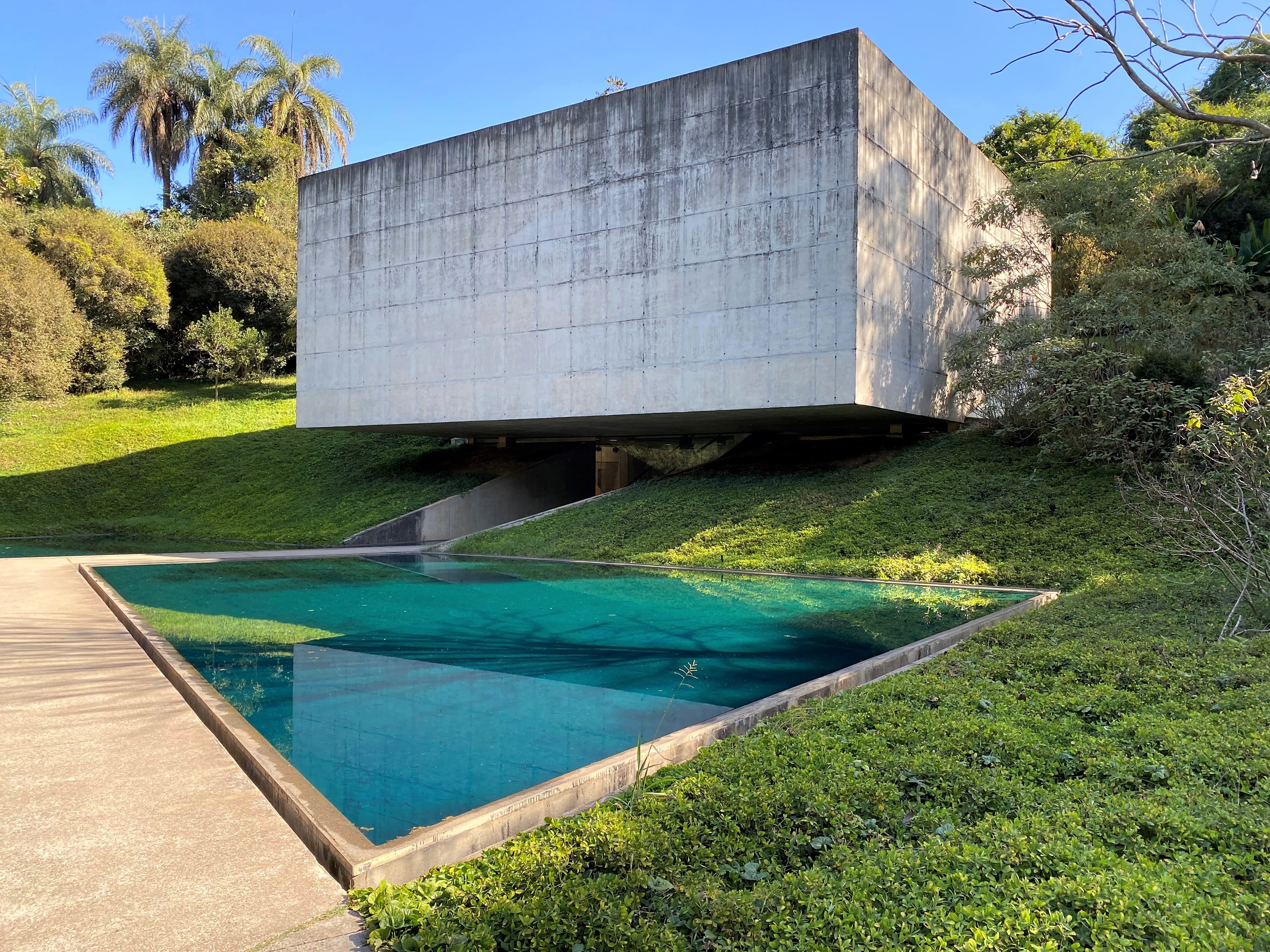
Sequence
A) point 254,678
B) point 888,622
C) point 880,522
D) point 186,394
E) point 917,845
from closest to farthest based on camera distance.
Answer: point 917,845
point 254,678
point 888,622
point 880,522
point 186,394

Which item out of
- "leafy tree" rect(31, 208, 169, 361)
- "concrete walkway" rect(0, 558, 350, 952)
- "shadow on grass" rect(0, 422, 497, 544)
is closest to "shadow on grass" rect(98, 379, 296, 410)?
"leafy tree" rect(31, 208, 169, 361)

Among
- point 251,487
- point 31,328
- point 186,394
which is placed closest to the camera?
point 251,487

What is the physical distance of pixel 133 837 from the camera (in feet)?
9.87

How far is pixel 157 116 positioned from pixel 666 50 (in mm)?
29956

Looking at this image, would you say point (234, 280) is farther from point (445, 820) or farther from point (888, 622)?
point (445, 820)

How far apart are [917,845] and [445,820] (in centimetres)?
179

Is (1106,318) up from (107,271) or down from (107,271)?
down

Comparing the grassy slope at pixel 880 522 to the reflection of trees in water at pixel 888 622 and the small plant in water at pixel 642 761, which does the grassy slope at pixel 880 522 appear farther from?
the small plant in water at pixel 642 761

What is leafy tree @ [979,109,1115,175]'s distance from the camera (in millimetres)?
24719

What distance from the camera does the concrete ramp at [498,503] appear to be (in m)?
18.2

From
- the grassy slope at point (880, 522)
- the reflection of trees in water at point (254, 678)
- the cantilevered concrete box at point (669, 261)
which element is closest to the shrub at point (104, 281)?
the cantilevered concrete box at point (669, 261)

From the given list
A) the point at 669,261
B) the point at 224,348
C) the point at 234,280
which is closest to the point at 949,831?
the point at 669,261

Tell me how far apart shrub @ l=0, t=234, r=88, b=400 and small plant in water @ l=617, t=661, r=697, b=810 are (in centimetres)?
2552

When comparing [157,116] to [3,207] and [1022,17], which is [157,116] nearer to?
[3,207]
